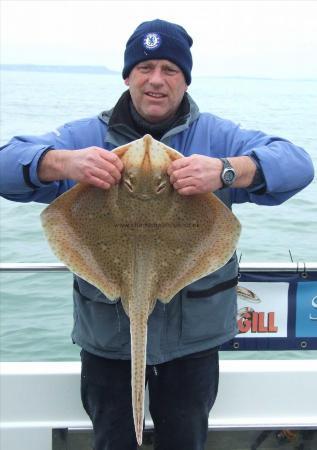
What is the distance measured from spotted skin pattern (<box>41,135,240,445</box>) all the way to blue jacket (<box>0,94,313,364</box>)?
217mm

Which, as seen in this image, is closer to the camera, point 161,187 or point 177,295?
point 161,187

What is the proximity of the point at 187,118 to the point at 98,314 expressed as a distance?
1.01m

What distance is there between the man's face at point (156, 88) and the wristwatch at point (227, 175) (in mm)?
498

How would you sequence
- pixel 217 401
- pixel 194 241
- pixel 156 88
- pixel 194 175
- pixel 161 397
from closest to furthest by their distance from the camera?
1. pixel 194 175
2. pixel 194 241
3. pixel 156 88
4. pixel 161 397
5. pixel 217 401

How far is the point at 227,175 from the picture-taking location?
239cm

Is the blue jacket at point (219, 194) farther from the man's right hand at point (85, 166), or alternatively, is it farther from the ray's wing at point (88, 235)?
the ray's wing at point (88, 235)

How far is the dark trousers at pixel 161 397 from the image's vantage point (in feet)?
9.30

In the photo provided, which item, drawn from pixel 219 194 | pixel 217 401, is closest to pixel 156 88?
pixel 219 194

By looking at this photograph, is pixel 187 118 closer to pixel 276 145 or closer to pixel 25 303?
pixel 276 145

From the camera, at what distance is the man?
8.89ft

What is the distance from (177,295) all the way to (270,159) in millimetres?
747

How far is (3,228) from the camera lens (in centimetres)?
1257

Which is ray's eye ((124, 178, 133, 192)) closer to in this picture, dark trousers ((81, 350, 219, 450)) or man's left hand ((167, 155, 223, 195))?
man's left hand ((167, 155, 223, 195))

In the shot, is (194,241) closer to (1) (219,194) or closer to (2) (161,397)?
(1) (219,194)
